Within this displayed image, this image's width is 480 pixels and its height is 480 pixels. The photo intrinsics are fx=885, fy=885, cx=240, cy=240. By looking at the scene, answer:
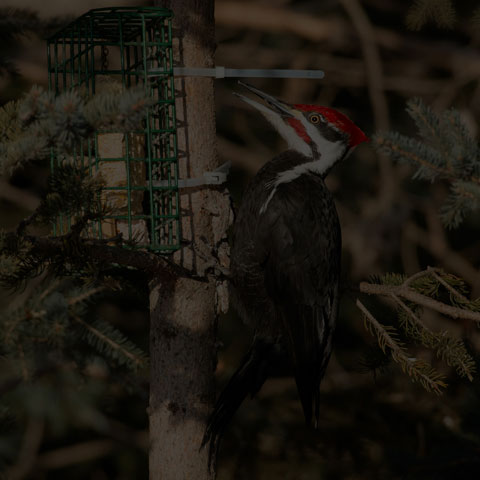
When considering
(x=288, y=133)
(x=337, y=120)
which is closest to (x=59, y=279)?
(x=288, y=133)

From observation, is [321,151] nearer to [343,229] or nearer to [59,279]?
[59,279]

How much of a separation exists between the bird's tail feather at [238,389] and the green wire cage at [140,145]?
51 cm

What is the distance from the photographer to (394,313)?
3104 millimetres

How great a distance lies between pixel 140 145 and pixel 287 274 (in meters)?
0.70

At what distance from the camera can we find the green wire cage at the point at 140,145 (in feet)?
9.42

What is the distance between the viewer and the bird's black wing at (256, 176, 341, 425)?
311 cm

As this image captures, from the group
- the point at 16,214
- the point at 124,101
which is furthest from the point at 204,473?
the point at 16,214

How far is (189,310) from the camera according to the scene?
112 inches

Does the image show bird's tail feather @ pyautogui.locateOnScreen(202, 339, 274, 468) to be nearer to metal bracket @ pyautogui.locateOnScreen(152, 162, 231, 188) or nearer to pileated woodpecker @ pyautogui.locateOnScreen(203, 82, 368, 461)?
pileated woodpecker @ pyautogui.locateOnScreen(203, 82, 368, 461)

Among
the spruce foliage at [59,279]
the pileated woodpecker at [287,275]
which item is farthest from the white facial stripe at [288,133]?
the spruce foliage at [59,279]

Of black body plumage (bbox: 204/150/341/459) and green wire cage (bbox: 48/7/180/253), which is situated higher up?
green wire cage (bbox: 48/7/180/253)

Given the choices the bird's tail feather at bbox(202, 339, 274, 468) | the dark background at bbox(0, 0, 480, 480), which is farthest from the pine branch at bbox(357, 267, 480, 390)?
the dark background at bbox(0, 0, 480, 480)

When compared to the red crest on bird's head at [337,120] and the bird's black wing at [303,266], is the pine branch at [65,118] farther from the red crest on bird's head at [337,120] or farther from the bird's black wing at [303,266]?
the red crest on bird's head at [337,120]

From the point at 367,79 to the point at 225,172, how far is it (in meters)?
3.25
